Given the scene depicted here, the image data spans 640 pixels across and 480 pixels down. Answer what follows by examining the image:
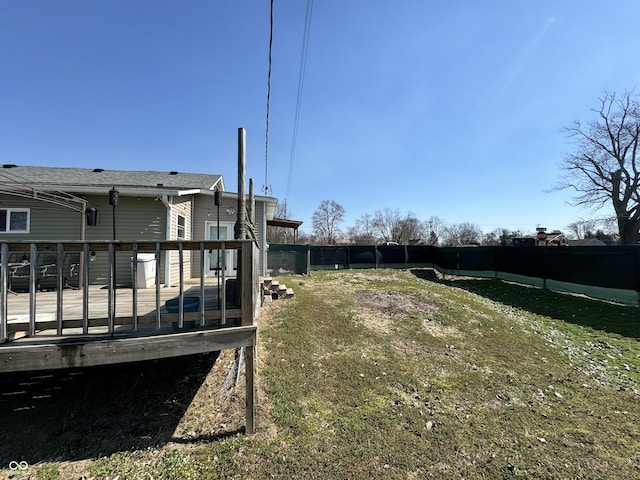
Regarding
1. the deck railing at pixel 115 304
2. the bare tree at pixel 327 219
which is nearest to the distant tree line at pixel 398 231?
the bare tree at pixel 327 219

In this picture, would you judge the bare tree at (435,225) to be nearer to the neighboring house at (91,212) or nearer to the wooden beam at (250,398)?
the neighboring house at (91,212)

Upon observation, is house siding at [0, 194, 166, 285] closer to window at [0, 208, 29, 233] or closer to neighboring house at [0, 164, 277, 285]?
neighboring house at [0, 164, 277, 285]

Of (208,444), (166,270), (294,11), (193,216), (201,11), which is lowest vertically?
(208,444)

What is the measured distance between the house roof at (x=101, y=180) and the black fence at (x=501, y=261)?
515 centimetres

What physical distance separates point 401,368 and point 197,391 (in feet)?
9.54

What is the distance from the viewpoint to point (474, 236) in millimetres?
49562

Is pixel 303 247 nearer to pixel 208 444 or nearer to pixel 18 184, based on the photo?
pixel 18 184

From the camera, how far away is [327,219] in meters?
43.0

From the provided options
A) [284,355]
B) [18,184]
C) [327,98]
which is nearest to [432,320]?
[284,355]

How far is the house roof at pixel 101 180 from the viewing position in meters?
6.39

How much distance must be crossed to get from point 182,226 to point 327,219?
1389 inches

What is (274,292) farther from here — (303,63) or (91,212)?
(303,63)

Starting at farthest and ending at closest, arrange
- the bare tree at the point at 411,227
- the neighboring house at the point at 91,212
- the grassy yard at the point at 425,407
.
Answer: the bare tree at the point at 411,227 < the neighboring house at the point at 91,212 < the grassy yard at the point at 425,407

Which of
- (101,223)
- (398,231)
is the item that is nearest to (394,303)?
(101,223)
